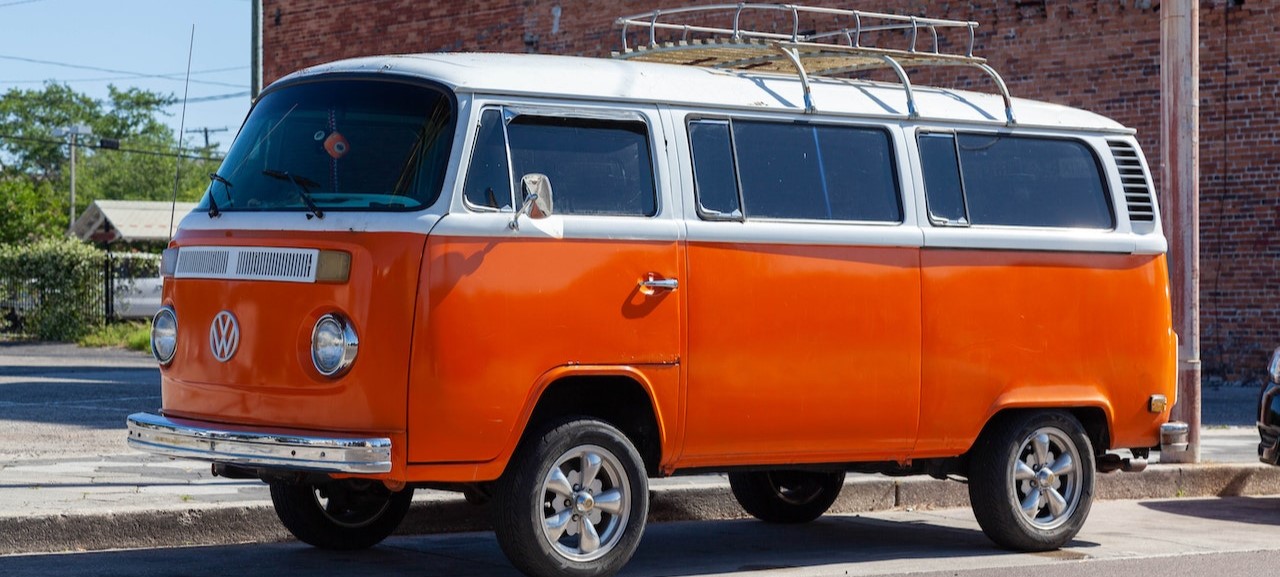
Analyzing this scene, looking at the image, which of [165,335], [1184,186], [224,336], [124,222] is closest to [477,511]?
[165,335]

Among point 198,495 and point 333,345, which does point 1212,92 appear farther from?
point 333,345

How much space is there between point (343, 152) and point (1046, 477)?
4.01 m

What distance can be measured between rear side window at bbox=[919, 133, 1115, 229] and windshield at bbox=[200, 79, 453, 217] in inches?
105

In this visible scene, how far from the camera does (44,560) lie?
8.07 meters

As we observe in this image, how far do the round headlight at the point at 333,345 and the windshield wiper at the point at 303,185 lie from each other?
1.50 feet

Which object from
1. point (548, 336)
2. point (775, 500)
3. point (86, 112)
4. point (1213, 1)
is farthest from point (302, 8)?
point (86, 112)

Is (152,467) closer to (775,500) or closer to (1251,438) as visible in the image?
(775,500)

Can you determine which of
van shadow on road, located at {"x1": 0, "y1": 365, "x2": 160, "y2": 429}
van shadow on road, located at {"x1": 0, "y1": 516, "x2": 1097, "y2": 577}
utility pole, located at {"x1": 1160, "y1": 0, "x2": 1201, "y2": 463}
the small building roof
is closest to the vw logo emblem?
van shadow on road, located at {"x1": 0, "y1": 516, "x2": 1097, "y2": 577}

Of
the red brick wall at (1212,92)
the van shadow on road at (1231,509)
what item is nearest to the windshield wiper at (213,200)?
the van shadow on road at (1231,509)

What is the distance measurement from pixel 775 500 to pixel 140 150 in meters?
96.3

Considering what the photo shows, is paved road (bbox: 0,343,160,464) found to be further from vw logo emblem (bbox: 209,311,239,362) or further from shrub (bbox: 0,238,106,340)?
vw logo emblem (bbox: 209,311,239,362)

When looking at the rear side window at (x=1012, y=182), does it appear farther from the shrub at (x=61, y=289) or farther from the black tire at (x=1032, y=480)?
the shrub at (x=61, y=289)

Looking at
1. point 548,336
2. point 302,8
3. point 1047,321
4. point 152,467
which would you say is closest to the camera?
point 548,336

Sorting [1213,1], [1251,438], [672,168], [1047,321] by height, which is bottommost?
[1251,438]
